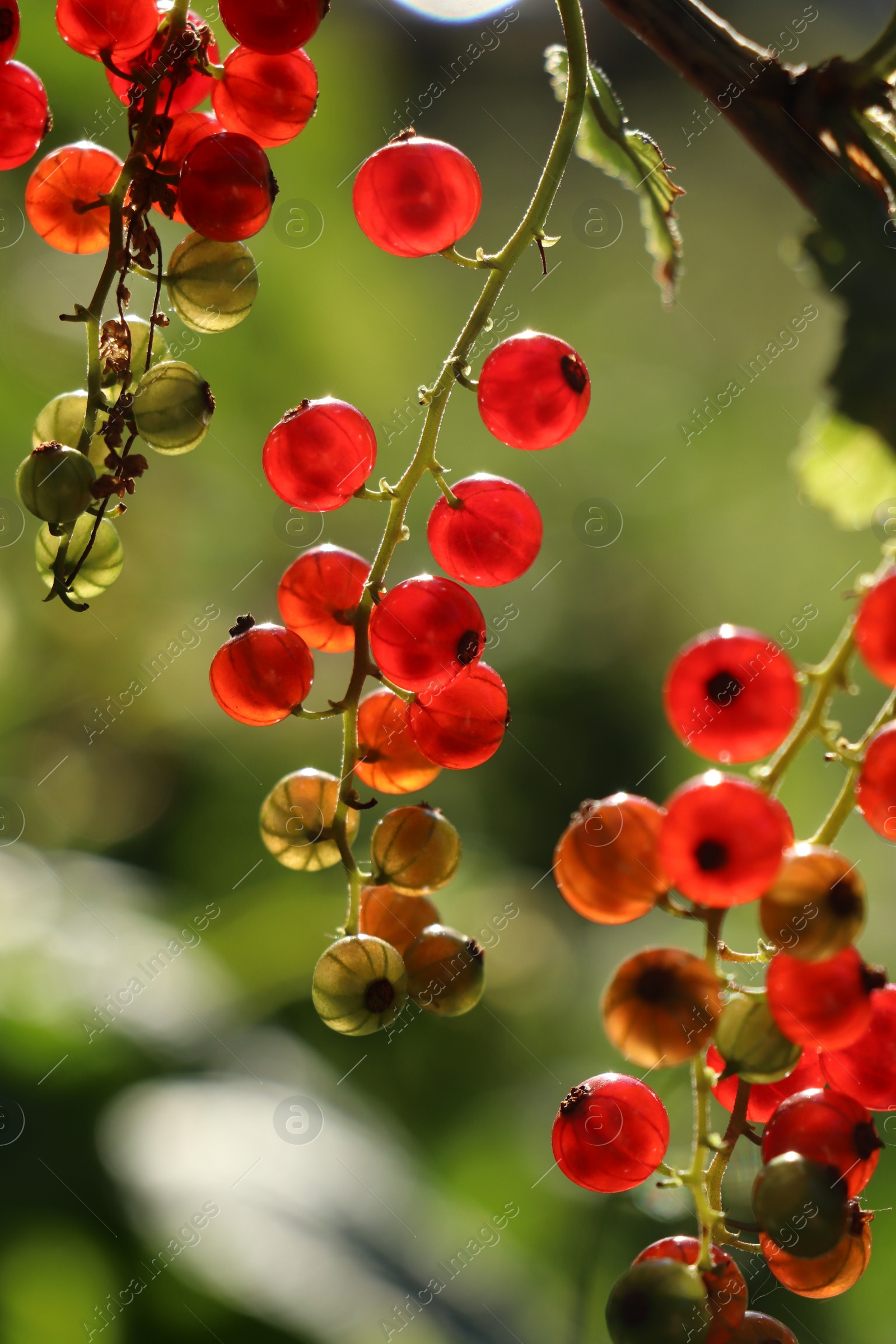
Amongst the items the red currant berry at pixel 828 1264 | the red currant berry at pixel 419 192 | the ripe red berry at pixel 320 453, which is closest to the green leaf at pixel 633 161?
the red currant berry at pixel 419 192

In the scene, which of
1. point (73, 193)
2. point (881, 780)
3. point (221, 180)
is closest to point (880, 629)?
point (881, 780)

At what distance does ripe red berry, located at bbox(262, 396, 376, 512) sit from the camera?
53 cm

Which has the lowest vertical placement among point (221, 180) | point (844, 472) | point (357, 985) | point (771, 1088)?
point (357, 985)

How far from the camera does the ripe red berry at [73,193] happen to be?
566 millimetres

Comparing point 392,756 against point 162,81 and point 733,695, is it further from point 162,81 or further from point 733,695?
point 162,81

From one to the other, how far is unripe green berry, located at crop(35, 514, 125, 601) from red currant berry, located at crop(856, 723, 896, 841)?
1.22ft

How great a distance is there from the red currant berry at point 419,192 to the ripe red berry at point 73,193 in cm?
16

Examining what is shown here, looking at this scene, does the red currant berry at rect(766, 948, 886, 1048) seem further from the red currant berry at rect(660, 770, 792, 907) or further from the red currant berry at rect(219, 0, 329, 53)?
the red currant berry at rect(219, 0, 329, 53)

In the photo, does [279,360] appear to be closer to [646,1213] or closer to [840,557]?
[840,557]

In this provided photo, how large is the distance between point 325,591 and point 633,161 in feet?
0.85

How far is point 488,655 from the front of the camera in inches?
94.3

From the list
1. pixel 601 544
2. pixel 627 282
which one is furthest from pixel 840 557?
pixel 627 282

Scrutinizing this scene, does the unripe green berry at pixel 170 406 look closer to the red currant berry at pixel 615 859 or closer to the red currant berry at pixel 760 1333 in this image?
the red currant berry at pixel 615 859

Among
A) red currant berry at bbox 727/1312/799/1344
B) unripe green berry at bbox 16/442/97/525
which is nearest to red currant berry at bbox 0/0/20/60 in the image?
unripe green berry at bbox 16/442/97/525
